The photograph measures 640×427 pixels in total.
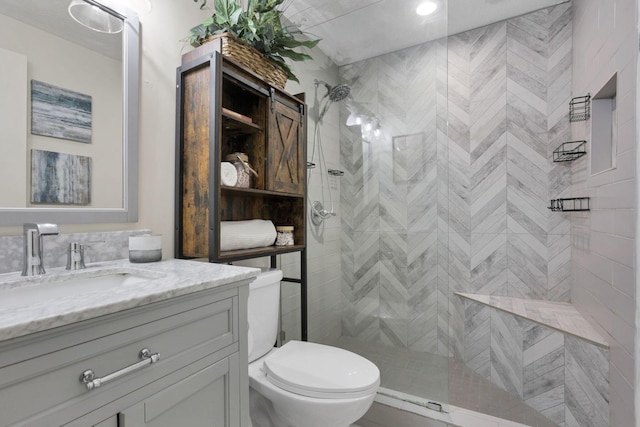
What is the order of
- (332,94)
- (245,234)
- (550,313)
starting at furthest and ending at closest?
(332,94), (550,313), (245,234)

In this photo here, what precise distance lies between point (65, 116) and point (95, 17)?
40 cm

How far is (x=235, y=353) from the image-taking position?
0.95m

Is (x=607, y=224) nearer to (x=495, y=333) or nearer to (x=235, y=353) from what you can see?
(x=495, y=333)

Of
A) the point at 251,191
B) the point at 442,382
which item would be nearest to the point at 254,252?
the point at 251,191

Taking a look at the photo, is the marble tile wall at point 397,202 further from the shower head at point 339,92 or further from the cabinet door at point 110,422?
the cabinet door at point 110,422

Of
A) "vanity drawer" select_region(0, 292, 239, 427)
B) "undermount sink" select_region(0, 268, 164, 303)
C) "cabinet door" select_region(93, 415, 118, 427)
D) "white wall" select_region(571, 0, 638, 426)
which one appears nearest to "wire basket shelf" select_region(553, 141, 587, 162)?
"white wall" select_region(571, 0, 638, 426)

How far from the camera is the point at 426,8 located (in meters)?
1.95

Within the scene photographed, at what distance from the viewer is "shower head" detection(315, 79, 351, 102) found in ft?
7.37

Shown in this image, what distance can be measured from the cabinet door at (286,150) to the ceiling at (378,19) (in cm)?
78

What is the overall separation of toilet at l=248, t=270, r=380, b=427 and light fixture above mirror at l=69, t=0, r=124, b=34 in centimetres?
114

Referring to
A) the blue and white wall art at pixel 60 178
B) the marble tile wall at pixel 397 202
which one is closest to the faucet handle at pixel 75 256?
the blue and white wall art at pixel 60 178

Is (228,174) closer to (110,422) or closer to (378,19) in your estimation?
(110,422)

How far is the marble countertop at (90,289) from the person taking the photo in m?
0.55

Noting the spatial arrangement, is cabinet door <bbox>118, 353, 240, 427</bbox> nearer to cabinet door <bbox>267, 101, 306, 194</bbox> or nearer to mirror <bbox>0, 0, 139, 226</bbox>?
mirror <bbox>0, 0, 139, 226</bbox>
